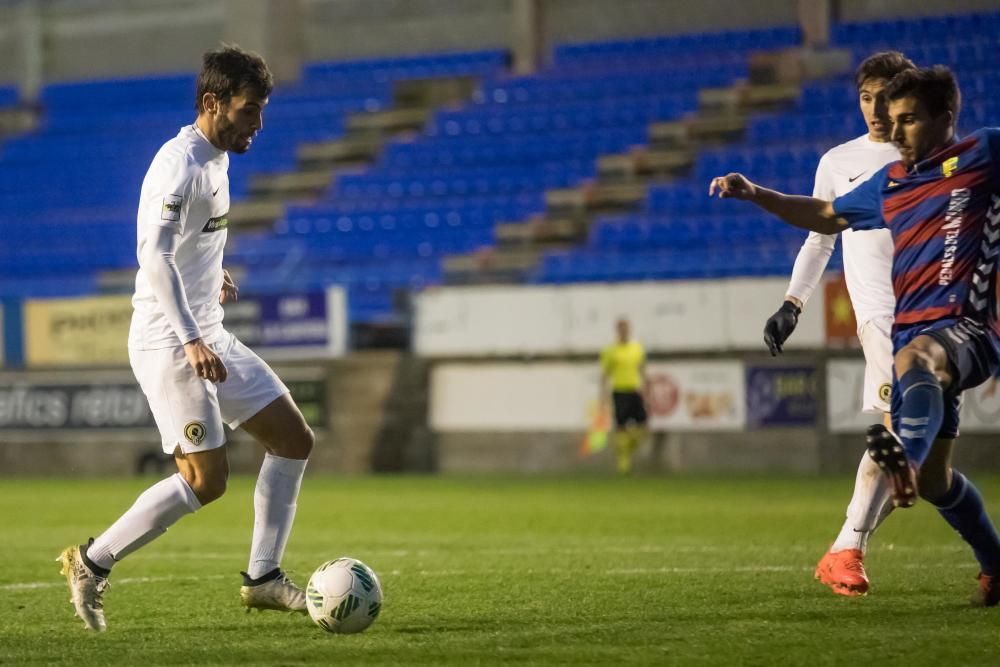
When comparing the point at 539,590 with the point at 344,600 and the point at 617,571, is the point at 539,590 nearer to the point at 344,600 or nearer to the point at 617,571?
the point at 617,571

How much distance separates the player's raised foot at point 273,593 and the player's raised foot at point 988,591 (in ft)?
8.44

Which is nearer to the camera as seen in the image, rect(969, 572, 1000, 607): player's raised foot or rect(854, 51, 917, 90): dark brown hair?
rect(969, 572, 1000, 607): player's raised foot

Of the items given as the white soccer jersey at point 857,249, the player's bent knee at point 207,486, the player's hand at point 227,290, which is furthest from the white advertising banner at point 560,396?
the player's bent knee at point 207,486

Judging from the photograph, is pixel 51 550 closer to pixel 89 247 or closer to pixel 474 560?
pixel 474 560

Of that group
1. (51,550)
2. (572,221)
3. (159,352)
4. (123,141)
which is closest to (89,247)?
(123,141)

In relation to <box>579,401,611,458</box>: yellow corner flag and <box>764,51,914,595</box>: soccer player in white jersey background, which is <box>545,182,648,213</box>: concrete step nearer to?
<box>579,401,611,458</box>: yellow corner flag

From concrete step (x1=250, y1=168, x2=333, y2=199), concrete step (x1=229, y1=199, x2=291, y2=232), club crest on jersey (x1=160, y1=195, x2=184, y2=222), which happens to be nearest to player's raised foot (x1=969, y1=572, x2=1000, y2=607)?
club crest on jersey (x1=160, y1=195, x2=184, y2=222)

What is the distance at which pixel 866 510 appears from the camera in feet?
22.5

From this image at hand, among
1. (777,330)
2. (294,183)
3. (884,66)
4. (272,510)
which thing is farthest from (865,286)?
Result: (294,183)

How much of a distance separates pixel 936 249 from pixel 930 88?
55cm

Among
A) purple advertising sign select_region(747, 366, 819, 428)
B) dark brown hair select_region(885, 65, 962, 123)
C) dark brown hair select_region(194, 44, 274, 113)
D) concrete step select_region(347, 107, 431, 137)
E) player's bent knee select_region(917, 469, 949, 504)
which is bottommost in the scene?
purple advertising sign select_region(747, 366, 819, 428)

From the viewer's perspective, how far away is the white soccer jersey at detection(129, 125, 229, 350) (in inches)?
233

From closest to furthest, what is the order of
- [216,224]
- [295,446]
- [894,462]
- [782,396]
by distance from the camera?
[894,462], [216,224], [295,446], [782,396]

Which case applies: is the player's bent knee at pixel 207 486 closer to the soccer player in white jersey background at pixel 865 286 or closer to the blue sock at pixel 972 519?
the soccer player in white jersey background at pixel 865 286
